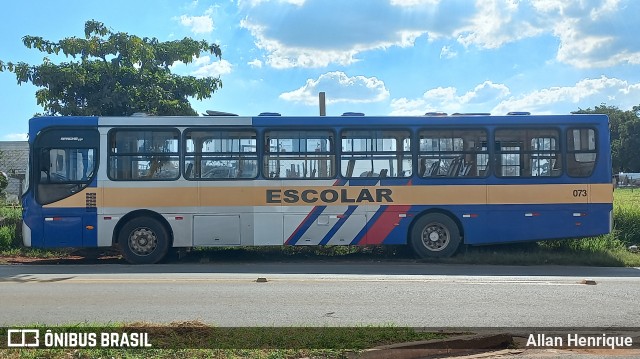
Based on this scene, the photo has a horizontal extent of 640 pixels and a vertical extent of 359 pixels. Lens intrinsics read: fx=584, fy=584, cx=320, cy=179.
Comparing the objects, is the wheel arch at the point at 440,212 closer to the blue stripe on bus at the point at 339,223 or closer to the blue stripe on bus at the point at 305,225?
the blue stripe on bus at the point at 339,223

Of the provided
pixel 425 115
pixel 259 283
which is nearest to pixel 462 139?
pixel 425 115

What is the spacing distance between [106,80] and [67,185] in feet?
25.7

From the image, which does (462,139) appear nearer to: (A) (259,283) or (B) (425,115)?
(B) (425,115)

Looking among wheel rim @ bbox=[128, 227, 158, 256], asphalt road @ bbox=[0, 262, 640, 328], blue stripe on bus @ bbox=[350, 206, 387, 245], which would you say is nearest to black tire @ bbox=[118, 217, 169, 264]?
wheel rim @ bbox=[128, 227, 158, 256]

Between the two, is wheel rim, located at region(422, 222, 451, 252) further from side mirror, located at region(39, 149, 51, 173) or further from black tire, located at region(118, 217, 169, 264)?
side mirror, located at region(39, 149, 51, 173)

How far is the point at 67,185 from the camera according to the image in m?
12.7

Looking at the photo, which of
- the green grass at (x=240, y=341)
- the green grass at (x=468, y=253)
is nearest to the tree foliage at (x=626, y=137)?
the green grass at (x=468, y=253)

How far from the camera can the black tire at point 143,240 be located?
1276 centimetres

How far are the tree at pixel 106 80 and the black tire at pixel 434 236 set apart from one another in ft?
33.2

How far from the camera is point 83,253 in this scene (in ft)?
47.7

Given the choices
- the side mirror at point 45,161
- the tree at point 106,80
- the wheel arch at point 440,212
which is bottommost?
the wheel arch at point 440,212

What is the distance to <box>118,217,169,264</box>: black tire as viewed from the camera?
12.8 metres

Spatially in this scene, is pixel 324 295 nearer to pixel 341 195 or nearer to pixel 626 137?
pixel 341 195

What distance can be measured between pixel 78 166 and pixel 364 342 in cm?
907
